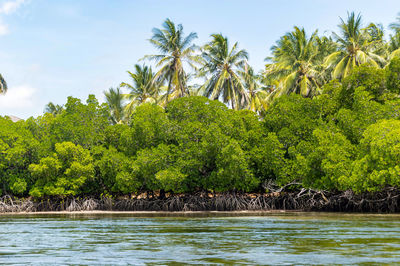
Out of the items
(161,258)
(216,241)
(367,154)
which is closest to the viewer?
(161,258)

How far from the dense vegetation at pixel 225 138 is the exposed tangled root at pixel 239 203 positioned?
715 mm

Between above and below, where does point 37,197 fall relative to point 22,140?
below

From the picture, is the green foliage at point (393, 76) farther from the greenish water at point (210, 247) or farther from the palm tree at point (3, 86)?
the palm tree at point (3, 86)

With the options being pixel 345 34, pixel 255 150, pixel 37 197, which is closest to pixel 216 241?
pixel 255 150

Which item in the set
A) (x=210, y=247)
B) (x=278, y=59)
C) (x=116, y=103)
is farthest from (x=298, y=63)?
(x=210, y=247)

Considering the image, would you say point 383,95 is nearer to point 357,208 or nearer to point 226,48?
point 357,208

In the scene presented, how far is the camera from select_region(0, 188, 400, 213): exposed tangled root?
2570 centimetres

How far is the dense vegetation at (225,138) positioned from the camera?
26.0 m

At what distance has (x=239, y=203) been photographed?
30.0m

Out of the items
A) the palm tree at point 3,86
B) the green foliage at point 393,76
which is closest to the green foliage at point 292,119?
the green foliage at point 393,76

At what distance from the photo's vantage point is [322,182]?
85.9 feet

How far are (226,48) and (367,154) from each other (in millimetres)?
18951

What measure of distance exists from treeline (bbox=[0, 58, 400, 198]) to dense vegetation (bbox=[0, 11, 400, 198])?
7 cm

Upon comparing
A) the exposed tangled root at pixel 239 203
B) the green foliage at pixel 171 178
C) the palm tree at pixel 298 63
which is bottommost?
the exposed tangled root at pixel 239 203
